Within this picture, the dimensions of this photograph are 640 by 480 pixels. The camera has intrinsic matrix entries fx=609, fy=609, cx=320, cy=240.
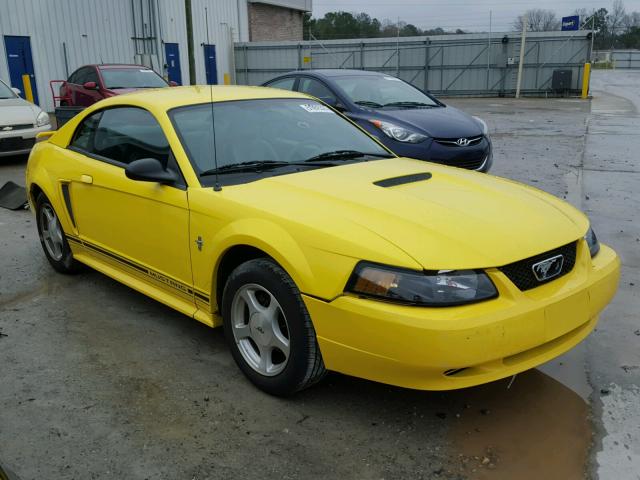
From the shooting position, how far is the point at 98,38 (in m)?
21.1

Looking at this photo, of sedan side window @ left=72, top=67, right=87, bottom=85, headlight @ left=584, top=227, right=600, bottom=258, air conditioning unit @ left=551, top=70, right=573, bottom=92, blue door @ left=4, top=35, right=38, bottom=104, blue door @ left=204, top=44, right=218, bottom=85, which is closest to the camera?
headlight @ left=584, top=227, right=600, bottom=258

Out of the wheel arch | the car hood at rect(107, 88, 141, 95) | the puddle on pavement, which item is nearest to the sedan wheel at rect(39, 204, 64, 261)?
the wheel arch

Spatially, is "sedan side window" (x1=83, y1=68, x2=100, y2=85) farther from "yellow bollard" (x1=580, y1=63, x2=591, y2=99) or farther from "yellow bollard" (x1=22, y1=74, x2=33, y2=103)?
"yellow bollard" (x1=580, y1=63, x2=591, y2=99)

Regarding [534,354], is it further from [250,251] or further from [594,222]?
[594,222]

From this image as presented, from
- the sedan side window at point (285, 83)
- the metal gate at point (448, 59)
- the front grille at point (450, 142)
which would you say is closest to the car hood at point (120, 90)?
the sedan side window at point (285, 83)

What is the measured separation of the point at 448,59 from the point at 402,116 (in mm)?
20287

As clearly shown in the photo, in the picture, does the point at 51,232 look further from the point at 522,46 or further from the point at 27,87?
the point at 522,46

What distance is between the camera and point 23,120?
9.75 m

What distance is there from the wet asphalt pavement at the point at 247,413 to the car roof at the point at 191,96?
4.55 ft

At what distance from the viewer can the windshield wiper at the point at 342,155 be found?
3685 millimetres

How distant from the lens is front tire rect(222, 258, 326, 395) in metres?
2.77

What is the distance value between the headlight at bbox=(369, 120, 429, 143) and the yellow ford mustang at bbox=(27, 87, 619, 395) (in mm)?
2877

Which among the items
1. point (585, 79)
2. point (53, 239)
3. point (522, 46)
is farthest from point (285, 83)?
point (585, 79)

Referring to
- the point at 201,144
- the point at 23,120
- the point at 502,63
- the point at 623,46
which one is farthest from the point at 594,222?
the point at 623,46
